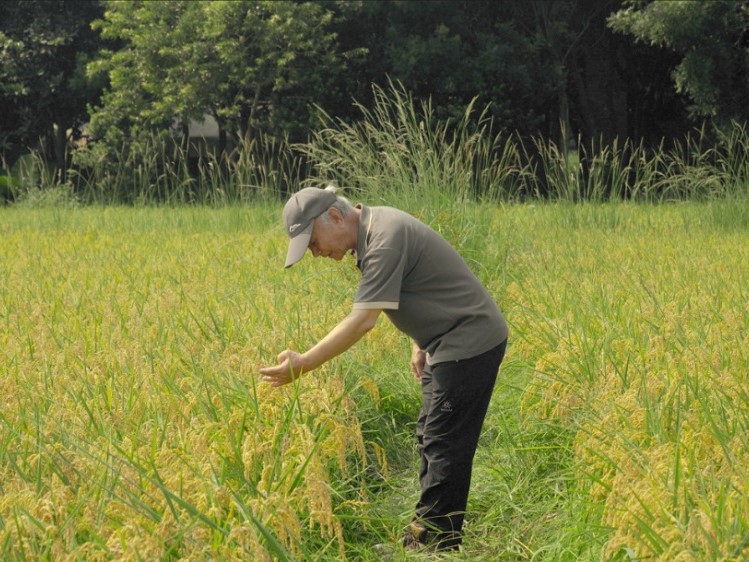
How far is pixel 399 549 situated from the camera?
4.04 metres

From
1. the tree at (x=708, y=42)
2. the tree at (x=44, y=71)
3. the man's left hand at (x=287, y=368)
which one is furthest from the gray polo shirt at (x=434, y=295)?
the tree at (x=44, y=71)

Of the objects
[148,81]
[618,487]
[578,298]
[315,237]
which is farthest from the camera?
[148,81]

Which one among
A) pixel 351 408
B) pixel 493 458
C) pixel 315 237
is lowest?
pixel 493 458

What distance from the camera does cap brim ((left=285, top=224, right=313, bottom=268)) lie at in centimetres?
368

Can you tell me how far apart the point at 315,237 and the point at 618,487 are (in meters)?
1.36

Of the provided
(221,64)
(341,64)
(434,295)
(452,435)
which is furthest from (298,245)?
(341,64)

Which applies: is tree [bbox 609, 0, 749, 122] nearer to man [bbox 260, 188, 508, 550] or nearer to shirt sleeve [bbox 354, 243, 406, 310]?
man [bbox 260, 188, 508, 550]

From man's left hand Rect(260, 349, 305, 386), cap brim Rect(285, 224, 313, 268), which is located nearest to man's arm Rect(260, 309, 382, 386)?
man's left hand Rect(260, 349, 305, 386)

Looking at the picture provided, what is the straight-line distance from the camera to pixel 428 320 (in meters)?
3.98

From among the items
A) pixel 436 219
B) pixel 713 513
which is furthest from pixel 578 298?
pixel 713 513

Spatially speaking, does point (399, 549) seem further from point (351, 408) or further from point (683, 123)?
point (683, 123)

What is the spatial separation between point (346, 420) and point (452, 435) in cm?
68

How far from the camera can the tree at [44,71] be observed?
21.7m

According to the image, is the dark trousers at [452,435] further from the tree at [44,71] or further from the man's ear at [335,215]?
the tree at [44,71]
